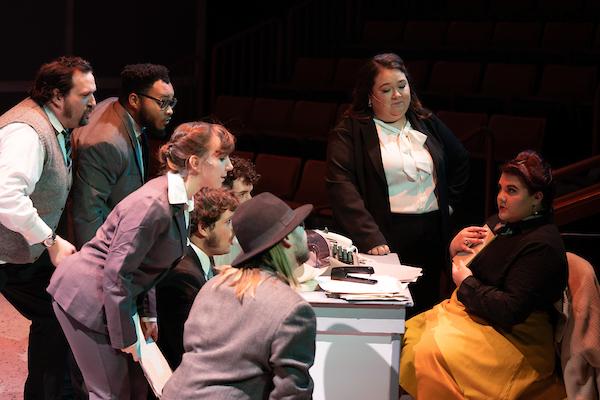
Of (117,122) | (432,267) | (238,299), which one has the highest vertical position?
(117,122)

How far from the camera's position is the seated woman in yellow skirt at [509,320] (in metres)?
3.04

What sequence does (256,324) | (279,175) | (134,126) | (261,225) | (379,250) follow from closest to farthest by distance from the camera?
(256,324) → (261,225) → (134,126) → (379,250) → (279,175)

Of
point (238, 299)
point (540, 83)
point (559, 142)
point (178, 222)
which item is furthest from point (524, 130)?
point (238, 299)

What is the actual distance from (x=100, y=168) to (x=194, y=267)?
2.22 ft

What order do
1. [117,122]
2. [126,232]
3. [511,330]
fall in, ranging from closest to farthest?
[126,232] → [511,330] → [117,122]

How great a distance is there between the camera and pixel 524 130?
A: 630 cm

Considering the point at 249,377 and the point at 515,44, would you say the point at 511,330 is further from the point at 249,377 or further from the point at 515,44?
the point at 515,44

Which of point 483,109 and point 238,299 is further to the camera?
point 483,109

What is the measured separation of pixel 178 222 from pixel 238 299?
62 cm

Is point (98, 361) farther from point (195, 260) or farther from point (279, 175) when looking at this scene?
point (279, 175)

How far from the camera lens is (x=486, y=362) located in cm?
309

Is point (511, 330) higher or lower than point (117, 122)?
lower

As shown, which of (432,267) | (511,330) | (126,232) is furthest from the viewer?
(432,267)

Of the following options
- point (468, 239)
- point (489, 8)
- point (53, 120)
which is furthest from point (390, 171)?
point (489, 8)
